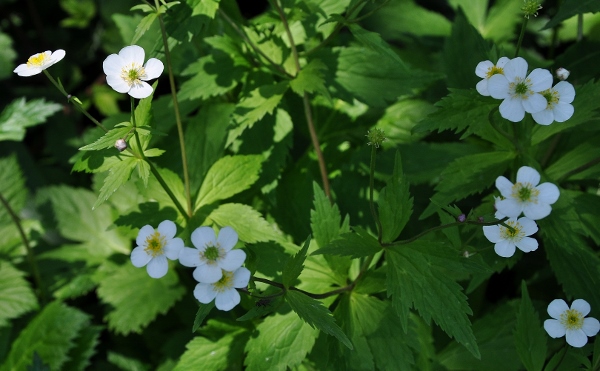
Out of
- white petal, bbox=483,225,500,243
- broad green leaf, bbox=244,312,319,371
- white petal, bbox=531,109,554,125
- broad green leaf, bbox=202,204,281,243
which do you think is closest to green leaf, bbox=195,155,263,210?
broad green leaf, bbox=202,204,281,243

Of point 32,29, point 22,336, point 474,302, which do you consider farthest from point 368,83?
point 32,29

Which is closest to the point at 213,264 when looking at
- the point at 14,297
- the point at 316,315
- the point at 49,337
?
the point at 316,315

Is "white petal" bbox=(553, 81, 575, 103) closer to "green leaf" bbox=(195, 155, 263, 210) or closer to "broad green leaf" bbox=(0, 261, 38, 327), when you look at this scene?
"green leaf" bbox=(195, 155, 263, 210)

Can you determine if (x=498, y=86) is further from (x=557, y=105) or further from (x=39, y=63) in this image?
(x=39, y=63)

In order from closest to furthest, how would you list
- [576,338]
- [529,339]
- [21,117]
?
[576,338] < [529,339] < [21,117]

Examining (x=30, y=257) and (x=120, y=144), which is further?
(x=30, y=257)

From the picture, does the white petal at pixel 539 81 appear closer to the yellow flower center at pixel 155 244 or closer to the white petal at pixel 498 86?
the white petal at pixel 498 86

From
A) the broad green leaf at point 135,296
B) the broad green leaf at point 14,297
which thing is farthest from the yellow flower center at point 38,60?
the broad green leaf at point 14,297
